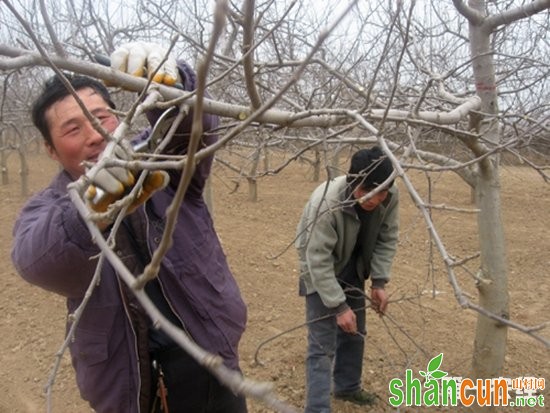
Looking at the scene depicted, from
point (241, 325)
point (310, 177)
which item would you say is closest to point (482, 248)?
point (241, 325)

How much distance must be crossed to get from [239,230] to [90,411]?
3.95 meters

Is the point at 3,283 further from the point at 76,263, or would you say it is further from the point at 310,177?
the point at 310,177

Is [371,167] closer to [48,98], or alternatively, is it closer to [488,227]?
[488,227]

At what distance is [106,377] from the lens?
1.46 metres

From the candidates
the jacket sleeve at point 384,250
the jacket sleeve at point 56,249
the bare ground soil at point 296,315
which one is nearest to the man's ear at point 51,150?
the jacket sleeve at point 56,249

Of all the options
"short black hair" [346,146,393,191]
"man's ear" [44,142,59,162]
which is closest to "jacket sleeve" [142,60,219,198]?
"man's ear" [44,142,59,162]

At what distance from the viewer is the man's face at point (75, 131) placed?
1.38 m

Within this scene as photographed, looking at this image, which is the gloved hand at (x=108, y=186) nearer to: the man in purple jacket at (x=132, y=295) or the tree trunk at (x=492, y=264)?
the man in purple jacket at (x=132, y=295)

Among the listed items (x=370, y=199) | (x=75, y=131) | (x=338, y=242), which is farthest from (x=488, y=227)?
(x=75, y=131)

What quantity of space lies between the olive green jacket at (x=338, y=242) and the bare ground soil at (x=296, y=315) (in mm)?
167

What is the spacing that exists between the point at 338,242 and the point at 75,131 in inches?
54.9

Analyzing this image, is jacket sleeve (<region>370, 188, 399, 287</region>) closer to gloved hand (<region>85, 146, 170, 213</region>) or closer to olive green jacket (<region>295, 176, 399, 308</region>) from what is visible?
olive green jacket (<region>295, 176, 399, 308</region>)

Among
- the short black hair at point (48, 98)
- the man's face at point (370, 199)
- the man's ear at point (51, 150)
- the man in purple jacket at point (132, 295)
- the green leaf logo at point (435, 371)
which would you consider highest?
the short black hair at point (48, 98)

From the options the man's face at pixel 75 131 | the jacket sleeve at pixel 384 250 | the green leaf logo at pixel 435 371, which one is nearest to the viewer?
the man's face at pixel 75 131
